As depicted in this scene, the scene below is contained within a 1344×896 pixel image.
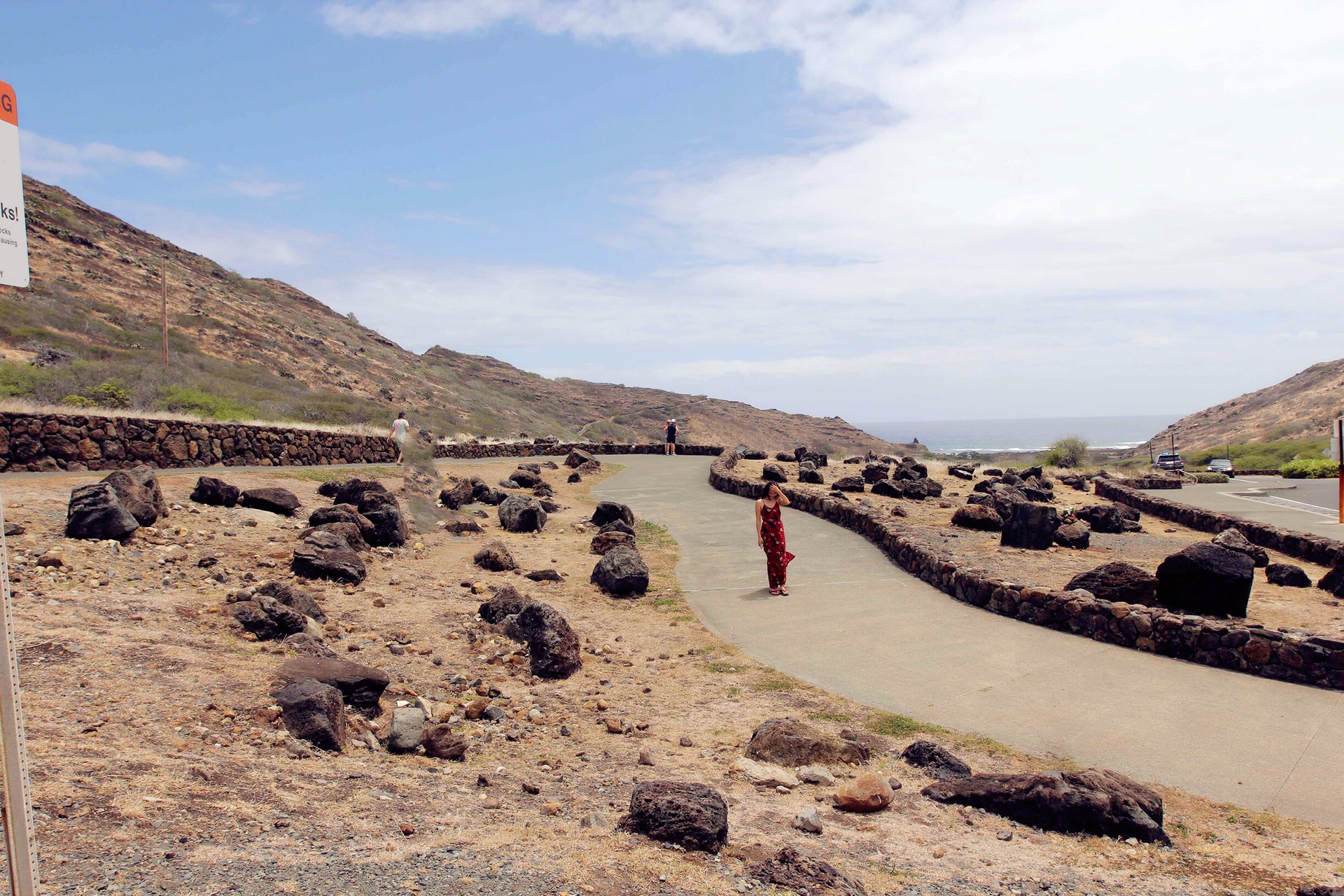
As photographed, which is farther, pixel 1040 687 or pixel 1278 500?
pixel 1278 500

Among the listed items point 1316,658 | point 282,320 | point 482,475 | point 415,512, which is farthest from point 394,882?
point 282,320

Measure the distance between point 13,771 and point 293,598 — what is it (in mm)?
5391

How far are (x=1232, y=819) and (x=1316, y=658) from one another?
3.07m

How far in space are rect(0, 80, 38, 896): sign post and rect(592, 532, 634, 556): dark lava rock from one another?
35.2 ft

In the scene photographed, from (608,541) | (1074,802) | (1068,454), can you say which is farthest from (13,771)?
(1068,454)

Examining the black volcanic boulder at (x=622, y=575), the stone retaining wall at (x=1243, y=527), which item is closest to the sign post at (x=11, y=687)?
the black volcanic boulder at (x=622, y=575)

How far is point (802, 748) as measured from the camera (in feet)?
19.1

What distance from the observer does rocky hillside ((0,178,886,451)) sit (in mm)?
27484

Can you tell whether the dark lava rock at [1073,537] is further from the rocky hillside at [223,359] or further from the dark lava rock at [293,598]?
the rocky hillside at [223,359]

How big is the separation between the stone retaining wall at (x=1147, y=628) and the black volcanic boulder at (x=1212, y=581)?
2.62 feet

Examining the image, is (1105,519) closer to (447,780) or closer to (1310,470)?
(447,780)

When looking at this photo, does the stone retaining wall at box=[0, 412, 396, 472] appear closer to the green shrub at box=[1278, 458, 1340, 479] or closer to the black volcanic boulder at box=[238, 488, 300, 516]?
the black volcanic boulder at box=[238, 488, 300, 516]

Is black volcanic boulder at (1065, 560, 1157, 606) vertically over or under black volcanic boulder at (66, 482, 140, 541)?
under

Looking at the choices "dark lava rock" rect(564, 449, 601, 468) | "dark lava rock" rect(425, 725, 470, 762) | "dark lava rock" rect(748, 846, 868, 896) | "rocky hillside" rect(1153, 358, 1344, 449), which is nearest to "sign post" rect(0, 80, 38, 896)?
"dark lava rock" rect(425, 725, 470, 762)
